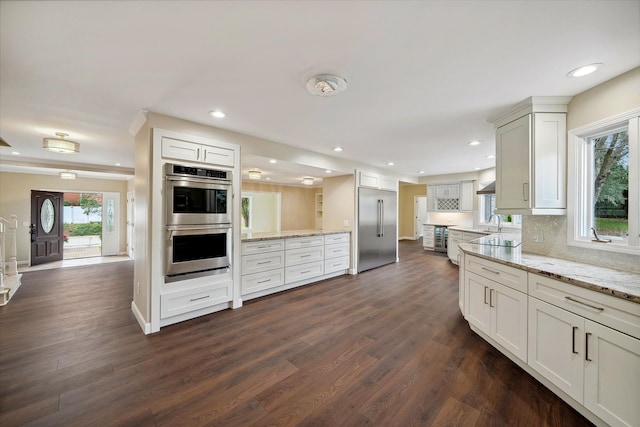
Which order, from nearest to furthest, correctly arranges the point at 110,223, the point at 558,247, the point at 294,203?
the point at 558,247 → the point at 110,223 → the point at 294,203

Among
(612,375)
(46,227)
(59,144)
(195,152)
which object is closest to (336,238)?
(195,152)

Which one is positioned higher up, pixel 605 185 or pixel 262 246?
pixel 605 185

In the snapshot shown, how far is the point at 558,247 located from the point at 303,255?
3.42 m

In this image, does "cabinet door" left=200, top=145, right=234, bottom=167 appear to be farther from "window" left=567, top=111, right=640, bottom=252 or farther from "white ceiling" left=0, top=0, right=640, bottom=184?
"window" left=567, top=111, right=640, bottom=252

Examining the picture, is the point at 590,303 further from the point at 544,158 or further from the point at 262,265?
the point at 262,265

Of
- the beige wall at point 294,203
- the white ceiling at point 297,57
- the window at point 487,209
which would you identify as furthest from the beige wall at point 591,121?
the beige wall at point 294,203

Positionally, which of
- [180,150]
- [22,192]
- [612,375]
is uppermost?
[180,150]

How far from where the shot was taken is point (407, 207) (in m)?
11.3

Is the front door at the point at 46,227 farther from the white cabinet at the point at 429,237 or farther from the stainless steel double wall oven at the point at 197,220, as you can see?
the white cabinet at the point at 429,237

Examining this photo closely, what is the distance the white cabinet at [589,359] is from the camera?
1.39 meters

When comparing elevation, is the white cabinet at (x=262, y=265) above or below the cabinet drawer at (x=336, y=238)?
below

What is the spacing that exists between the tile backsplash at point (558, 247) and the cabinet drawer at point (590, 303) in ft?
2.12

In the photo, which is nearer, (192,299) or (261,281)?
(192,299)

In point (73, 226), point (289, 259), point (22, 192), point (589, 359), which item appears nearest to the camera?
point (589, 359)
